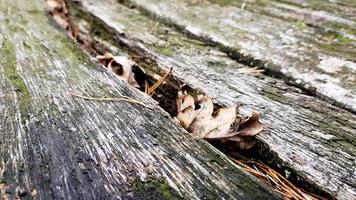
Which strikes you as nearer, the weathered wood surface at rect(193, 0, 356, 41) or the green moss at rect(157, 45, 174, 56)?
the green moss at rect(157, 45, 174, 56)

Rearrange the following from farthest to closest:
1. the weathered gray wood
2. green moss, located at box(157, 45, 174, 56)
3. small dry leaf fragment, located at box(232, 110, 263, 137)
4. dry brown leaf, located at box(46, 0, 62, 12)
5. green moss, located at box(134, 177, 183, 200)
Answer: dry brown leaf, located at box(46, 0, 62, 12)
the weathered gray wood
green moss, located at box(157, 45, 174, 56)
small dry leaf fragment, located at box(232, 110, 263, 137)
green moss, located at box(134, 177, 183, 200)

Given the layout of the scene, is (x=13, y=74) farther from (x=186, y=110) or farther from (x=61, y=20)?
(x=61, y=20)

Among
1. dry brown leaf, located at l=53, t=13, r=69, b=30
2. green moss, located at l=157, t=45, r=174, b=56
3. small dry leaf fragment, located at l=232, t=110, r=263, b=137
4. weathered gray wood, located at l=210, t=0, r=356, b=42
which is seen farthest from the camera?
dry brown leaf, located at l=53, t=13, r=69, b=30

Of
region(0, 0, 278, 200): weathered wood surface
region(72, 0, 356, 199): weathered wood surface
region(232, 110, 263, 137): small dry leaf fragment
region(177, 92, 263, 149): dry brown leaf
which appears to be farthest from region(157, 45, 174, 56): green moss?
region(232, 110, 263, 137): small dry leaf fragment

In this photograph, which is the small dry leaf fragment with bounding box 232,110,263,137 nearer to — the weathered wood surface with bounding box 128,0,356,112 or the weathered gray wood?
the weathered wood surface with bounding box 128,0,356,112

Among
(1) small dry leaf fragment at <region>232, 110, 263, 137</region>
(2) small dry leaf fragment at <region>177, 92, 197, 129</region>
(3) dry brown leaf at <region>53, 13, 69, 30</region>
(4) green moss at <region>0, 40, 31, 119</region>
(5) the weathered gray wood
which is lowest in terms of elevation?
(4) green moss at <region>0, 40, 31, 119</region>

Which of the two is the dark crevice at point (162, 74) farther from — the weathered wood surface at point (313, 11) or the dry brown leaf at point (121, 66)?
the weathered wood surface at point (313, 11)

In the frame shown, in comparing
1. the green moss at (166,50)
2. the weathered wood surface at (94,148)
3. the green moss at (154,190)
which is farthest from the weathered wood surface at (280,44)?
the green moss at (154,190)
